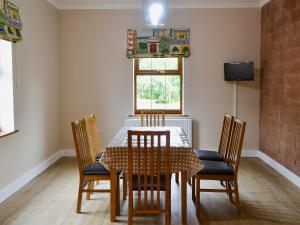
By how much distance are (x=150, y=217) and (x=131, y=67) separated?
3.07 m

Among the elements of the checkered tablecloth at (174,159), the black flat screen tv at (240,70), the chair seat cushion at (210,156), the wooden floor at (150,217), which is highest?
the black flat screen tv at (240,70)

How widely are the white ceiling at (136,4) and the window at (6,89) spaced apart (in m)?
1.90

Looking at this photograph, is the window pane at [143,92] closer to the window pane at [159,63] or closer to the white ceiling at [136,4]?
the window pane at [159,63]

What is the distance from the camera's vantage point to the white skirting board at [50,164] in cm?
396

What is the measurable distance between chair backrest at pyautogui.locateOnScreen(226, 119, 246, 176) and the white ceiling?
2.73m

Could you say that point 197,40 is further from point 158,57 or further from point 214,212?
point 214,212

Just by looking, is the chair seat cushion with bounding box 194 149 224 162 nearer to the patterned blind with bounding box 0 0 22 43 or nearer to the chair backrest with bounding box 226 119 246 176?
the chair backrest with bounding box 226 119 246 176

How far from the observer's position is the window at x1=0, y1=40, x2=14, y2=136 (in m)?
4.04

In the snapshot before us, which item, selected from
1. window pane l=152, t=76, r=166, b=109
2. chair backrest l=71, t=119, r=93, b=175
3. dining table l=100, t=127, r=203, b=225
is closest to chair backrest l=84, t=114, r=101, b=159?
chair backrest l=71, t=119, r=93, b=175

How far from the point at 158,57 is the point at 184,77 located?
0.55m

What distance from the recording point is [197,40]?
5.80 meters

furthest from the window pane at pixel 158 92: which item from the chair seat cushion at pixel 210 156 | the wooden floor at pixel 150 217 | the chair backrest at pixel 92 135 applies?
the chair seat cushion at pixel 210 156

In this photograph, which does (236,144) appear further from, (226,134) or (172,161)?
(172,161)

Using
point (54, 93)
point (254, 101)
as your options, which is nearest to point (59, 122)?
point (54, 93)
